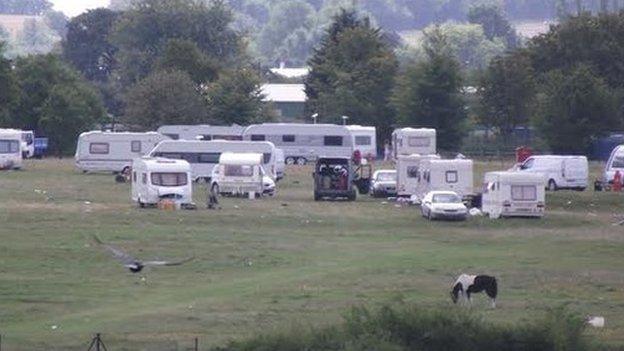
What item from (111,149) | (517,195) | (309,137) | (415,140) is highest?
(309,137)

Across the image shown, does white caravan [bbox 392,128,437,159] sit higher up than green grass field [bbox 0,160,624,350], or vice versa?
white caravan [bbox 392,128,437,159]

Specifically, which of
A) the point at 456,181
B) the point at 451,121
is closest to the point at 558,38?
the point at 451,121

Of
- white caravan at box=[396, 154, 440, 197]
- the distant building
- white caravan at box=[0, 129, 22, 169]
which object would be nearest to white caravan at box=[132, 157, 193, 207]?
white caravan at box=[396, 154, 440, 197]

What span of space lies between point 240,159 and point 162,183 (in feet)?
18.5

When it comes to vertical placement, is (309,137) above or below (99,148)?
above

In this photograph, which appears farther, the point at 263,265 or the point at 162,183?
the point at 162,183

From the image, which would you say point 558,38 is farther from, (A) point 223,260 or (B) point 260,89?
(A) point 223,260

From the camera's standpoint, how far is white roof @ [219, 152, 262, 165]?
5744cm

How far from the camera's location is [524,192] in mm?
49406

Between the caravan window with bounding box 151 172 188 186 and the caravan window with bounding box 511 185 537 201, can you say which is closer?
the caravan window with bounding box 511 185 537 201

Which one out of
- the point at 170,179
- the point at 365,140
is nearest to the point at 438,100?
the point at 365,140

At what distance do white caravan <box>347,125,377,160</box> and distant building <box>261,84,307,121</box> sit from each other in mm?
30476

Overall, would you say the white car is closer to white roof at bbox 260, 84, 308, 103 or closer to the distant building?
the distant building

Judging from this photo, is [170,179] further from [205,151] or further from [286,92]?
[286,92]
